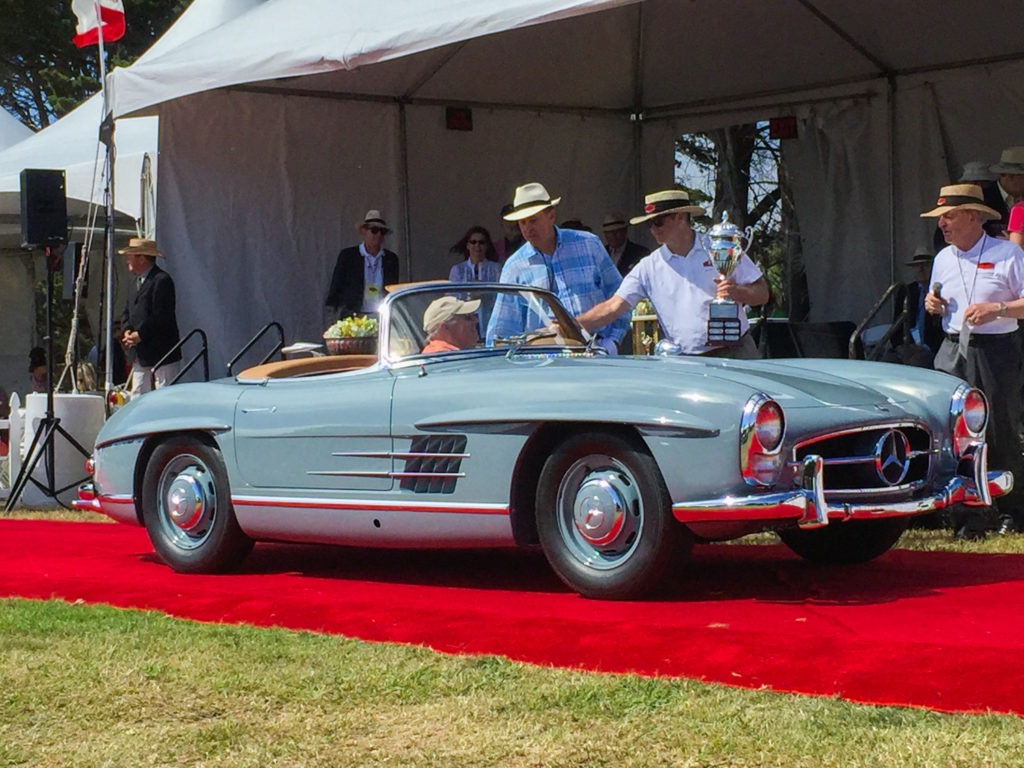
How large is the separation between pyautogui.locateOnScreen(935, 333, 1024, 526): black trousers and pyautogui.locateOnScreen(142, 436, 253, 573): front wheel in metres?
3.35

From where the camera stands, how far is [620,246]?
1214 centimetres

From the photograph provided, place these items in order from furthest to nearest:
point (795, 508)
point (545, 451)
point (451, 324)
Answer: point (451, 324), point (545, 451), point (795, 508)

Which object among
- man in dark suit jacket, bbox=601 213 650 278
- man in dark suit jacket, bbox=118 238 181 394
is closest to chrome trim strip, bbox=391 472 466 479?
man in dark suit jacket, bbox=601 213 650 278

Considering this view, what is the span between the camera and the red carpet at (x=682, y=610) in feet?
13.6

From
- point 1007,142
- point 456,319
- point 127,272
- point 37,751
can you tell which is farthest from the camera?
point 127,272

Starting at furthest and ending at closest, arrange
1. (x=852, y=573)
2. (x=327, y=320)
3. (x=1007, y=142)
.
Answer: (x=327, y=320)
(x=1007, y=142)
(x=852, y=573)

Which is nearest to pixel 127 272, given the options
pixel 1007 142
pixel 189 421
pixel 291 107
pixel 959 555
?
pixel 291 107

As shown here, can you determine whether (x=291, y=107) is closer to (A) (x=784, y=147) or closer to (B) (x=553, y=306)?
(A) (x=784, y=147)

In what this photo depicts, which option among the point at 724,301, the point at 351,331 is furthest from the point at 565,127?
the point at 724,301

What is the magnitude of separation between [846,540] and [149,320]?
6723mm

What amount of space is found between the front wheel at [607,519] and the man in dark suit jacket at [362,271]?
678 centimetres

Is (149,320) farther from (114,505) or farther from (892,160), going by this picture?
(892,160)

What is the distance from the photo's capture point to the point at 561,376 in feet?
18.5

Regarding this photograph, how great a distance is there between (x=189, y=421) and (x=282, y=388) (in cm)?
47
